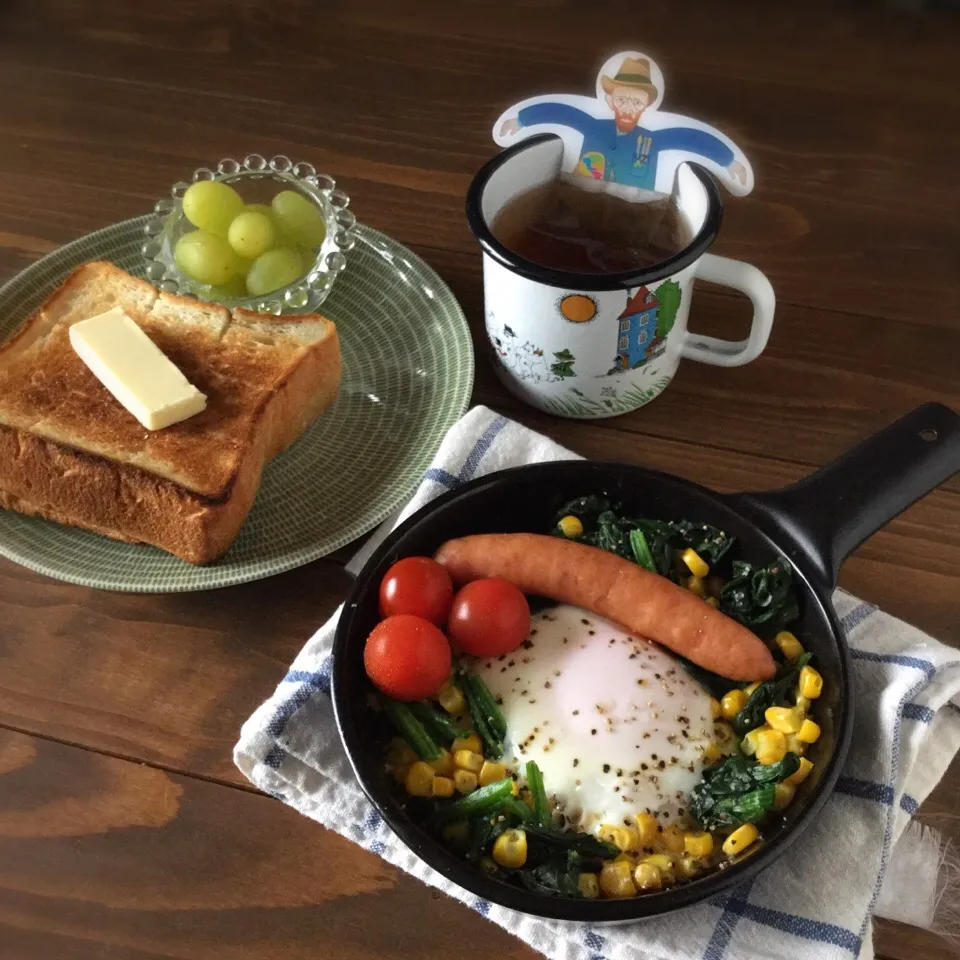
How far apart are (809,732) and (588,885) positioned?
294 mm

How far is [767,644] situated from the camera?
1237 millimetres

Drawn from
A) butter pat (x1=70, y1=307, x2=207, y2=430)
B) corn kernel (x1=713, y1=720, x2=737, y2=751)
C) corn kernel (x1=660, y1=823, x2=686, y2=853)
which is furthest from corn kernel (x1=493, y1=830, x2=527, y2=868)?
butter pat (x1=70, y1=307, x2=207, y2=430)

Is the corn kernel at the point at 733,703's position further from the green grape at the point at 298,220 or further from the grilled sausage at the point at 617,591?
the green grape at the point at 298,220

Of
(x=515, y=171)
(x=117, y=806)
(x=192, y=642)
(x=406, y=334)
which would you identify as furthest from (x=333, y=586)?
(x=515, y=171)

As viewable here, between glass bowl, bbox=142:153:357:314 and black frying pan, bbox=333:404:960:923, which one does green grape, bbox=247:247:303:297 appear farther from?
black frying pan, bbox=333:404:960:923

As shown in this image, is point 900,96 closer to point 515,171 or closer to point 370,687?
point 515,171

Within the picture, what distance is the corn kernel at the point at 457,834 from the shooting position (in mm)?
1110

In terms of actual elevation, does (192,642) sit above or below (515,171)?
below

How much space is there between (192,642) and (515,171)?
808 mm

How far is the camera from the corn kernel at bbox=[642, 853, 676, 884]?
1056mm

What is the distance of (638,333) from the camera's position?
144 centimetres

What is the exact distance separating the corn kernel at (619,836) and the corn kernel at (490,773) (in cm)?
12

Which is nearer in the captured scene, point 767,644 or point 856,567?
point 767,644

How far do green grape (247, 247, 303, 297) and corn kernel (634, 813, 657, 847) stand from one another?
3.41 ft
